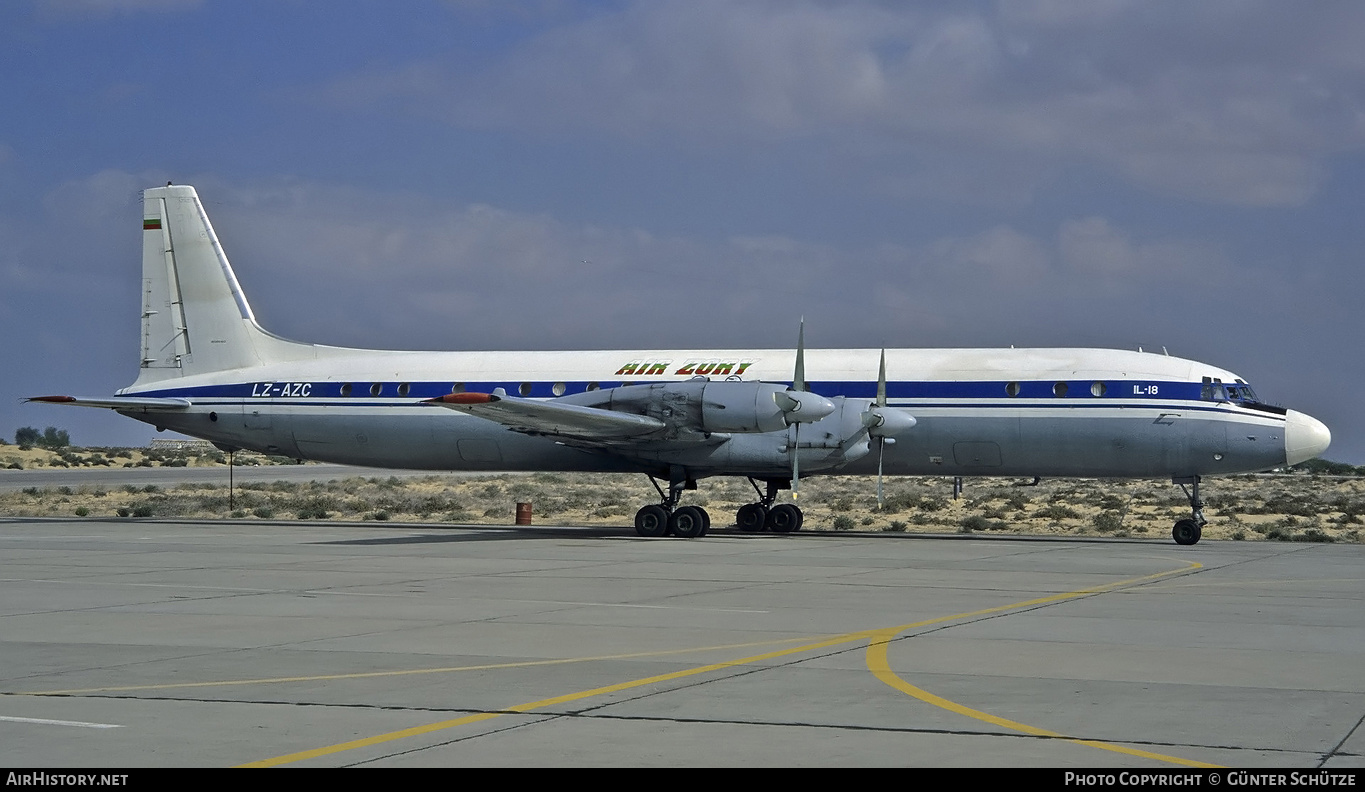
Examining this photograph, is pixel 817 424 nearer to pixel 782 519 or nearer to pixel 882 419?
pixel 882 419

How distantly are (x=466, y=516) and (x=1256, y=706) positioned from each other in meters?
33.4

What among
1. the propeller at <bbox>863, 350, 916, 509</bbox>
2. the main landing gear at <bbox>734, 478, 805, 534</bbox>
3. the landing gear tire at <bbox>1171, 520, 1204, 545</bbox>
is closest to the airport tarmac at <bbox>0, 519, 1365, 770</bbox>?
the landing gear tire at <bbox>1171, 520, 1204, 545</bbox>

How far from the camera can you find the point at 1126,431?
1080 inches

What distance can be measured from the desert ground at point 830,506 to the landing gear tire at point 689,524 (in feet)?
20.6

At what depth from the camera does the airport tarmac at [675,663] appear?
7785 millimetres

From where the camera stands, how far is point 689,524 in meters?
28.0

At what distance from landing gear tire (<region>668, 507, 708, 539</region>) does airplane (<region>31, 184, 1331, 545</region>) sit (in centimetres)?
4

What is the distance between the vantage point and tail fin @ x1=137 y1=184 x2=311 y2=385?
34562mm

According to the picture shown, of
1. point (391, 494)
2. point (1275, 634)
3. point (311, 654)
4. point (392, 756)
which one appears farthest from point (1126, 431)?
point (391, 494)

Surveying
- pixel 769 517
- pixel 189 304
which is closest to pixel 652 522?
pixel 769 517

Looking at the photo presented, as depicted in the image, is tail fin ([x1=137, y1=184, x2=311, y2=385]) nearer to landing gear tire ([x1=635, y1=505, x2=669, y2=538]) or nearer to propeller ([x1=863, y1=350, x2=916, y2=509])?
landing gear tire ([x1=635, y1=505, x2=669, y2=538])

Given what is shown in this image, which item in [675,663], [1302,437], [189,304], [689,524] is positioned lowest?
[675,663]

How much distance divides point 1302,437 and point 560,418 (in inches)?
579

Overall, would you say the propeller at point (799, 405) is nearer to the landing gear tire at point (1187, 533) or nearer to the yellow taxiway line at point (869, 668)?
the landing gear tire at point (1187, 533)
